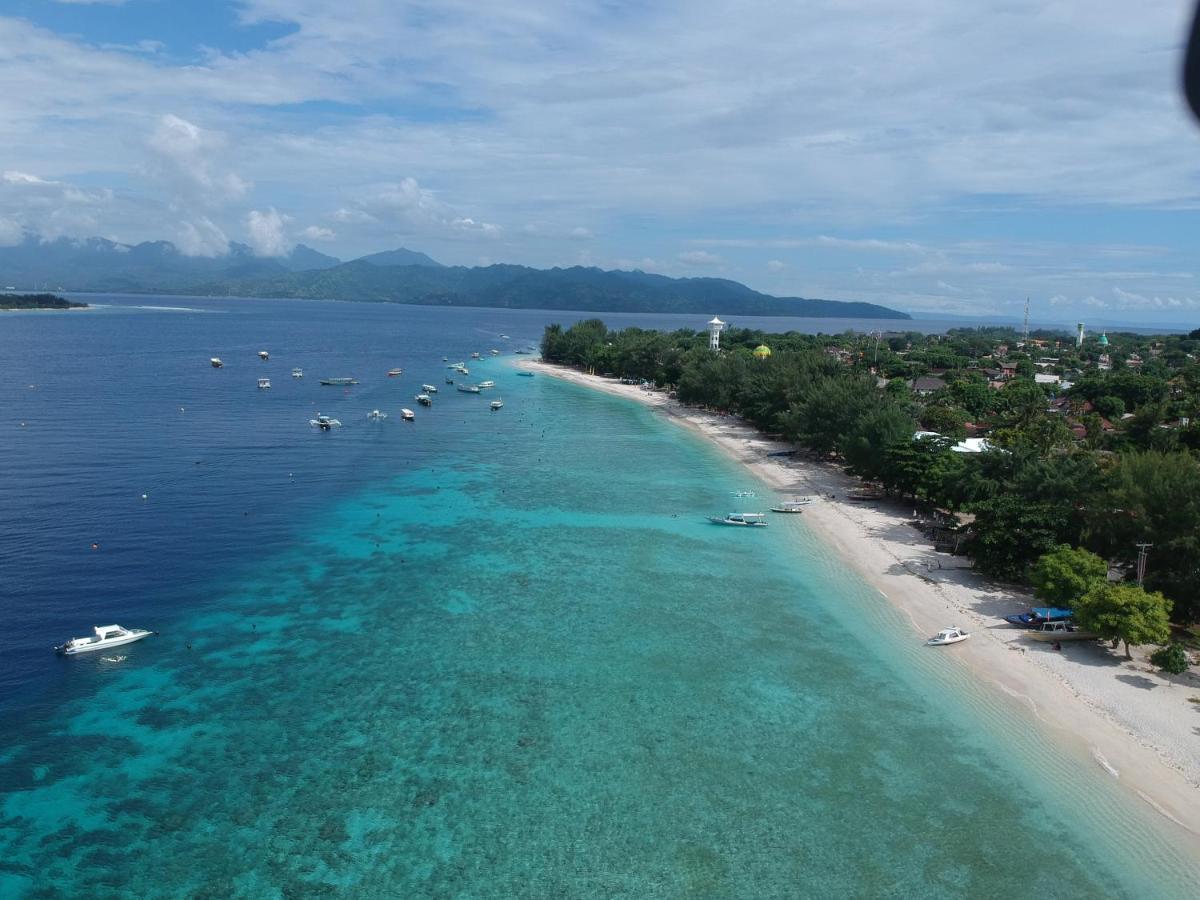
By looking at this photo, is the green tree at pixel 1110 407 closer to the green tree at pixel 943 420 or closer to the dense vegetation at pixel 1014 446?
the dense vegetation at pixel 1014 446

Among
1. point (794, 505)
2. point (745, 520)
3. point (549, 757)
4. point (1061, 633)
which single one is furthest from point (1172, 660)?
point (794, 505)

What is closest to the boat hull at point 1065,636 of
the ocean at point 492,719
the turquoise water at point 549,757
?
the ocean at point 492,719

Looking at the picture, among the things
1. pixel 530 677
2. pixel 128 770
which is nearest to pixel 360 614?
pixel 530 677

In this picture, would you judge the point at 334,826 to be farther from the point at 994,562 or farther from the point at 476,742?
the point at 994,562

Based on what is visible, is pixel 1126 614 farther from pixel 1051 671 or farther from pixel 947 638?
pixel 947 638

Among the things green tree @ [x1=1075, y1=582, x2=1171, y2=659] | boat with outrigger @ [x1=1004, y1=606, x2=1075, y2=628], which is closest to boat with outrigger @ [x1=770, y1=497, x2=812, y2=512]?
boat with outrigger @ [x1=1004, y1=606, x2=1075, y2=628]

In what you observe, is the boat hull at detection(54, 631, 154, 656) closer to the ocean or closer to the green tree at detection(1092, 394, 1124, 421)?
the ocean
